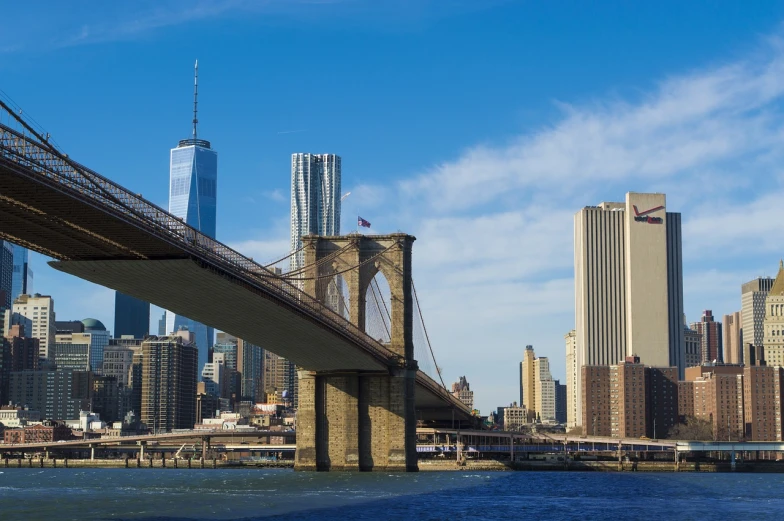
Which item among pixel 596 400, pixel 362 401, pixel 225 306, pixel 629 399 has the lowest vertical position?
pixel 362 401

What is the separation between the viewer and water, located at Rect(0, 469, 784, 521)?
50531 millimetres

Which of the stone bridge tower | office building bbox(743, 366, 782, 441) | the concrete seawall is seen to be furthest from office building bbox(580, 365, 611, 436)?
the stone bridge tower

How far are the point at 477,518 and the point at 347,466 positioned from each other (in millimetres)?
32601

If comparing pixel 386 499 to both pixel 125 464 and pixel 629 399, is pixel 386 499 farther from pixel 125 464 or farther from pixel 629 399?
pixel 629 399

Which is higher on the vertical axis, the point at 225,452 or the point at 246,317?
the point at 246,317

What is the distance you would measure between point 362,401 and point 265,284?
25.6 m

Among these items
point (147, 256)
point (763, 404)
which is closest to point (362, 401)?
point (147, 256)

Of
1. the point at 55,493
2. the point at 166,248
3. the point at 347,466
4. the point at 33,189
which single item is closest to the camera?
the point at 33,189

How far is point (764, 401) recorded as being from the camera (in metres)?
184

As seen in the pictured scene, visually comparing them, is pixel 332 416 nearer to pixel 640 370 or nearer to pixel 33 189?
pixel 33 189

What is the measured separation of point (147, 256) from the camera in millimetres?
49750

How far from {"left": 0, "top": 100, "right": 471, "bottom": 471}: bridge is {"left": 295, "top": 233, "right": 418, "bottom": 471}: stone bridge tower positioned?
0.07 m

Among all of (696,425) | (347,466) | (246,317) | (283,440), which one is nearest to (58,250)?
(246,317)

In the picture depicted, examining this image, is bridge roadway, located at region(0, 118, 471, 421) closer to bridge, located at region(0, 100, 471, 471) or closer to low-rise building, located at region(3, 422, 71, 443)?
bridge, located at region(0, 100, 471, 471)
